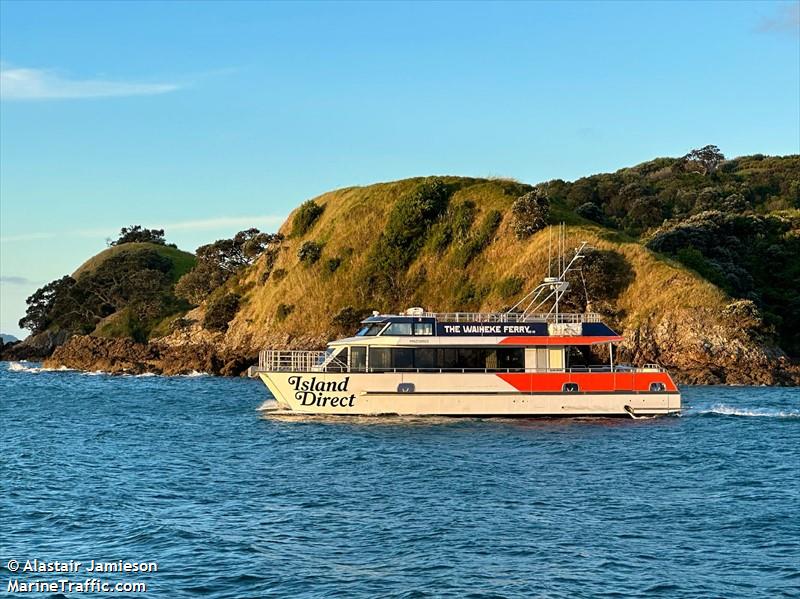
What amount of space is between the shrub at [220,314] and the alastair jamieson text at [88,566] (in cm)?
7971

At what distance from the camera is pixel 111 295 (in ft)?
450

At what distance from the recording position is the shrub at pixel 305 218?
362ft

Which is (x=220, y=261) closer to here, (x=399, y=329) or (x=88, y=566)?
(x=399, y=329)

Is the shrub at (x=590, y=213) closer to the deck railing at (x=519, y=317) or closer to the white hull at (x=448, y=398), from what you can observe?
the deck railing at (x=519, y=317)

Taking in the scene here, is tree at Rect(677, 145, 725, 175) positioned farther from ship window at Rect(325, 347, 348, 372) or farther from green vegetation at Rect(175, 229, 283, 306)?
ship window at Rect(325, 347, 348, 372)

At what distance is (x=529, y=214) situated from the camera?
9525cm

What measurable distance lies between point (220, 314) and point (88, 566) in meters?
80.9

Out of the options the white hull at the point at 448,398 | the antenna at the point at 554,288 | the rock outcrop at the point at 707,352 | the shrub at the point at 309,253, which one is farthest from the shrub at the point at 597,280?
the white hull at the point at 448,398

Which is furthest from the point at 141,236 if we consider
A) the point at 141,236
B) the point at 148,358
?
the point at 148,358

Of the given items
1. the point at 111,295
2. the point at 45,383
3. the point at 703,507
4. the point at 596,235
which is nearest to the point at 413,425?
the point at 703,507

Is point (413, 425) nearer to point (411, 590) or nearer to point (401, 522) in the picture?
point (401, 522)

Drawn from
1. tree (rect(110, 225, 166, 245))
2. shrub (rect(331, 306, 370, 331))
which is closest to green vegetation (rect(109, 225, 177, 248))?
tree (rect(110, 225, 166, 245))

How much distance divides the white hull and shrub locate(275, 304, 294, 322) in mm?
49732

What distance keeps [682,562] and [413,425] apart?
21898mm
